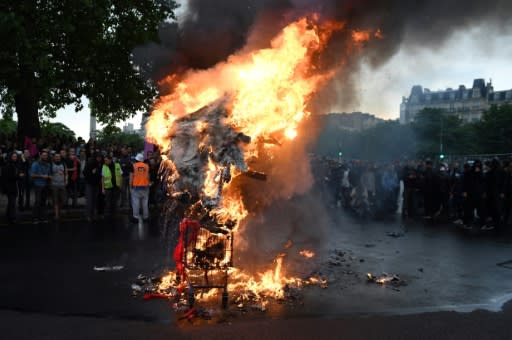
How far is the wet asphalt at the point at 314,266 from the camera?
17.8 ft

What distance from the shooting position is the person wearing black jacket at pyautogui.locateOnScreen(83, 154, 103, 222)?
12.5 meters

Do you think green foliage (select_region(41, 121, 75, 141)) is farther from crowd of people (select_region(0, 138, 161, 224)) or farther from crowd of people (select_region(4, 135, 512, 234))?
crowd of people (select_region(0, 138, 161, 224))

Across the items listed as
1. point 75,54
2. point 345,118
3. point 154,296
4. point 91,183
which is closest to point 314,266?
point 154,296

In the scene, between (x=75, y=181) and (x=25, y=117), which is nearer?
(x=75, y=181)

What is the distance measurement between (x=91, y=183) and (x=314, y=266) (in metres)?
7.58

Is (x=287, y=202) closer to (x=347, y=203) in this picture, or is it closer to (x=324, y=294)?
(x=324, y=294)

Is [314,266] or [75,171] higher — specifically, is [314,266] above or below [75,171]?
below

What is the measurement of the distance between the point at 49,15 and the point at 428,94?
106 m

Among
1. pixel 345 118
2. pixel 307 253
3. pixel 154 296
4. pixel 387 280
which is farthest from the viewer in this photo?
pixel 345 118

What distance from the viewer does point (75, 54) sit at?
1730 centimetres

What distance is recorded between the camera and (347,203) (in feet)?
52.0

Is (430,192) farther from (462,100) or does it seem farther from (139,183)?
(462,100)

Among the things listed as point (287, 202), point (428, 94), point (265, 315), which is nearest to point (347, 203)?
point (287, 202)

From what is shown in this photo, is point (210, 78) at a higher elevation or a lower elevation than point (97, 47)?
lower
